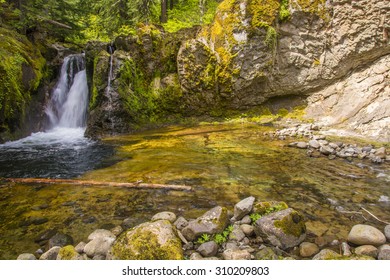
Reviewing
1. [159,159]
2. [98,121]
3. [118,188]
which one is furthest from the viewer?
[98,121]

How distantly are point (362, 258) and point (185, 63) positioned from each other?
1171cm

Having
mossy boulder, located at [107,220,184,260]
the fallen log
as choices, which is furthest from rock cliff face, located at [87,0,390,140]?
mossy boulder, located at [107,220,184,260]

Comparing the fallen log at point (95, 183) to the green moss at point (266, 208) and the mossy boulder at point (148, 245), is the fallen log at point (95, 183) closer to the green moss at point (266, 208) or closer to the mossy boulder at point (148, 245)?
the green moss at point (266, 208)

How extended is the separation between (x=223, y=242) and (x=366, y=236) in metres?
1.88

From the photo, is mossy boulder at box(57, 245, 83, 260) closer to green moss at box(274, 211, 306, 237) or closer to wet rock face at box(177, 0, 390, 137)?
green moss at box(274, 211, 306, 237)

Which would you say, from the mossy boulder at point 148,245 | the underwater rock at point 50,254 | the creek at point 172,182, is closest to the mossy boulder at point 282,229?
the creek at point 172,182

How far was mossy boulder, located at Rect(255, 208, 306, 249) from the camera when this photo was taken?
11.5 feet

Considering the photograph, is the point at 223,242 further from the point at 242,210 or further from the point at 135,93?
the point at 135,93

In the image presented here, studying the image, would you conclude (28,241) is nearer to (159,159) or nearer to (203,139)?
(159,159)

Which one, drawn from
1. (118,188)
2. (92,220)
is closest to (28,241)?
(92,220)

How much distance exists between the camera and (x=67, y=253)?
3.29 meters

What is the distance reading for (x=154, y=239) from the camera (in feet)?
10.5

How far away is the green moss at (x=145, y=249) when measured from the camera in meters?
3.09

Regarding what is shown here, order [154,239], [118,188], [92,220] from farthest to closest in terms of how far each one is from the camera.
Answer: [118,188]
[92,220]
[154,239]
